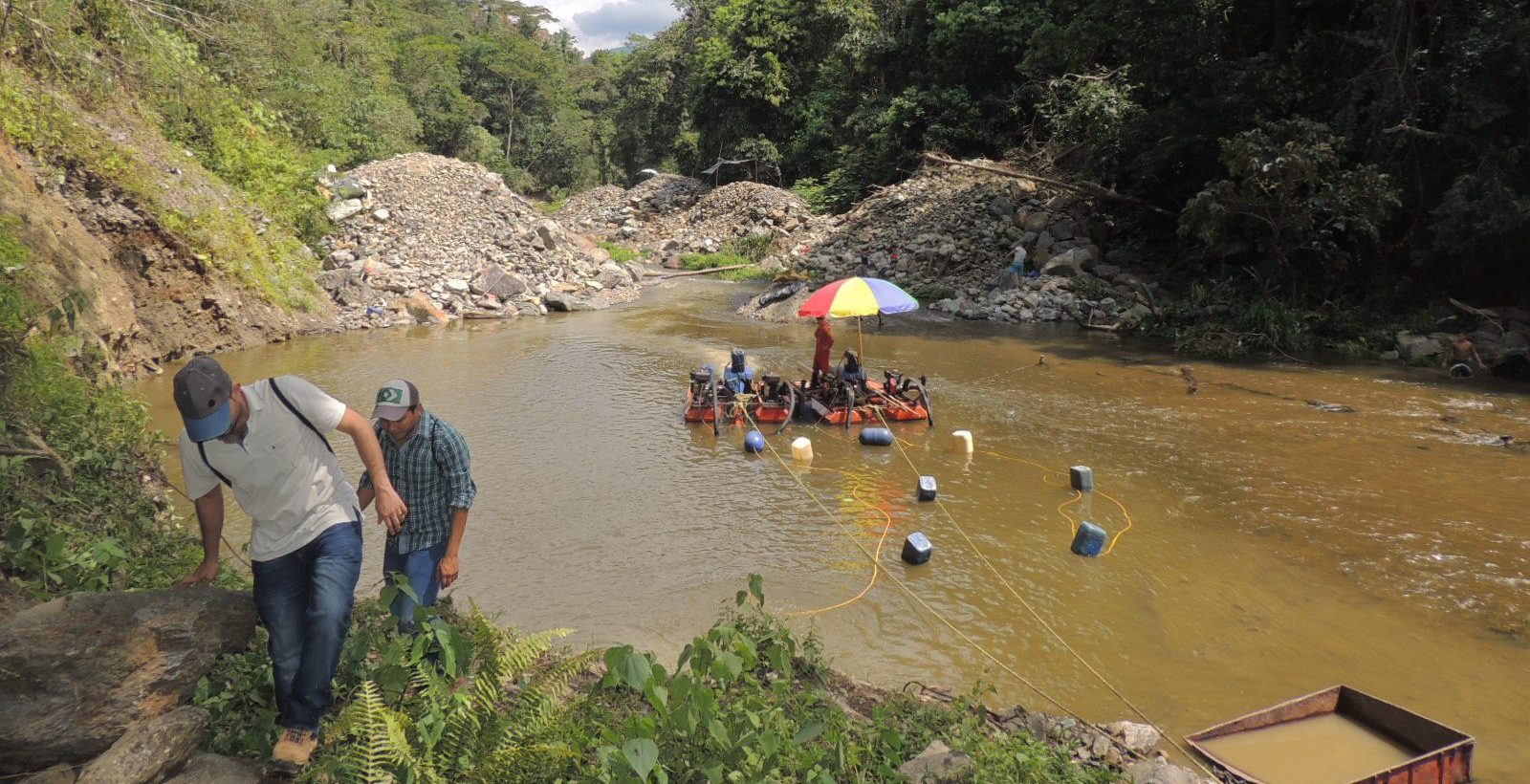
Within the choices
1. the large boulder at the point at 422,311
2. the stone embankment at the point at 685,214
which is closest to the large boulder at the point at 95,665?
the large boulder at the point at 422,311

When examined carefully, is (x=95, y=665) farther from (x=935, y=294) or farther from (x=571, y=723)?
(x=935, y=294)

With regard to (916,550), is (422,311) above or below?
above

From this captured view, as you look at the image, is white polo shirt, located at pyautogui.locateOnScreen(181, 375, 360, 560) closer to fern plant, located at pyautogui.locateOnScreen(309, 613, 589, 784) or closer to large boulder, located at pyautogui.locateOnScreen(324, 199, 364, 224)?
fern plant, located at pyautogui.locateOnScreen(309, 613, 589, 784)

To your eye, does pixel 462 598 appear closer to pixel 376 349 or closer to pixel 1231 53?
pixel 376 349

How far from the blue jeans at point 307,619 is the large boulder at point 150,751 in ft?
A: 1.00

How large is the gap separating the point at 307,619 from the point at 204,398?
0.94 m

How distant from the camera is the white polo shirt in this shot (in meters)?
3.27

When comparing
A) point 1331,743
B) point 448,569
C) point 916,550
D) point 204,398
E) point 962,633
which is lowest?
point 962,633

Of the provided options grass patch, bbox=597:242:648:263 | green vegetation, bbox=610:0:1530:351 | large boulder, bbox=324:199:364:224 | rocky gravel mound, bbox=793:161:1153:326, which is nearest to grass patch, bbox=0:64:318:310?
large boulder, bbox=324:199:364:224

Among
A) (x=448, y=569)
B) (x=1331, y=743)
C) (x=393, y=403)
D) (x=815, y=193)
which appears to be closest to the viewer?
Result: (x=393, y=403)

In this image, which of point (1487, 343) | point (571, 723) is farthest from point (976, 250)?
point (571, 723)

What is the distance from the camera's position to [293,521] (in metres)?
3.33

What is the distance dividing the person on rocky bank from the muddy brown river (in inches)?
108

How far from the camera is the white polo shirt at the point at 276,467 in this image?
3.27m
